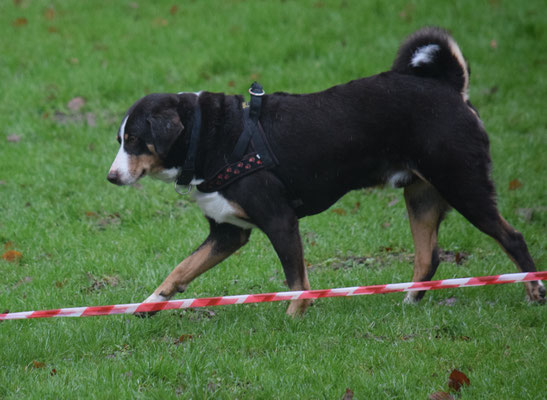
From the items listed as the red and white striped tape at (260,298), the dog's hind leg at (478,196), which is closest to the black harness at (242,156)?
the red and white striped tape at (260,298)

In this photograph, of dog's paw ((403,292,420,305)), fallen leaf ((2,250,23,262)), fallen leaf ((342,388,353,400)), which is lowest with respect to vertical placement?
dog's paw ((403,292,420,305))

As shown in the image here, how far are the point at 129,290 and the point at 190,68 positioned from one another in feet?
16.2

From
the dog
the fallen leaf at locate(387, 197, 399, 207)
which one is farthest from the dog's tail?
the fallen leaf at locate(387, 197, 399, 207)

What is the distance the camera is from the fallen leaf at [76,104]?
29.4ft

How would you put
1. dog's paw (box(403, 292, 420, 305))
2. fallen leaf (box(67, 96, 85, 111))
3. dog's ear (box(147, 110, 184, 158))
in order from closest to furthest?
1. dog's ear (box(147, 110, 184, 158))
2. dog's paw (box(403, 292, 420, 305))
3. fallen leaf (box(67, 96, 85, 111))

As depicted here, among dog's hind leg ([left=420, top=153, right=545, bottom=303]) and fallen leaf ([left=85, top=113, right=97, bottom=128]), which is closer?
dog's hind leg ([left=420, top=153, right=545, bottom=303])

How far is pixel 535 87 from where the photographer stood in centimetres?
951

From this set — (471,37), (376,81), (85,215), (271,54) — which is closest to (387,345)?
(376,81)

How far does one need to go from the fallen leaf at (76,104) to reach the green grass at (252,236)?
105 mm

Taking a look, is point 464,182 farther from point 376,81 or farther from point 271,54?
point 271,54

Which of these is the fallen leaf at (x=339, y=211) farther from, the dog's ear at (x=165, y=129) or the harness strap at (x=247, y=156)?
the dog's ear at (x=165, y=129)

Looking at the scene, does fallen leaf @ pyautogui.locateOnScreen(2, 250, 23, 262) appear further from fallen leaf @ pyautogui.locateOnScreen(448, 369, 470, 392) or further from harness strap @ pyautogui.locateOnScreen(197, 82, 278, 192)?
fallen leaf @ pyautogui.locateOnScreen(448, 369, 470, 392)

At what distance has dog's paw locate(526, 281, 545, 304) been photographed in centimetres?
489

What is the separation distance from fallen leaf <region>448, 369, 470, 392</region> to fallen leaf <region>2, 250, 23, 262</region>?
3747mm
